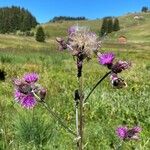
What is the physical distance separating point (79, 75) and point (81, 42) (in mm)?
188

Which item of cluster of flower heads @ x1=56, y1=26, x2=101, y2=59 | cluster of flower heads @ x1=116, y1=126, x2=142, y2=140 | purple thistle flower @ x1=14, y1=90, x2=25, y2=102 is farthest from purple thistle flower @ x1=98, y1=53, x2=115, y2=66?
cluster of flower heads @ x1=116, y1=126, x2=142, y2=140

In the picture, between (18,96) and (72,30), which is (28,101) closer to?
(18,96)

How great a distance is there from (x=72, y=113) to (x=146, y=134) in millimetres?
2120

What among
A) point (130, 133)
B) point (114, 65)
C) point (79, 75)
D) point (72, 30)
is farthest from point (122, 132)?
point (72, 30)

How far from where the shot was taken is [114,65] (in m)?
2.72

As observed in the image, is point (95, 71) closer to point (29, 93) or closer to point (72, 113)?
point (72, 113)

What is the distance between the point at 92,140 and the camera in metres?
7.73

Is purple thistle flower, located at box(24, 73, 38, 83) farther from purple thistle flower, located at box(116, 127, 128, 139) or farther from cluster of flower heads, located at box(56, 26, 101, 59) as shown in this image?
purple thistle flower, located at box(116, 127, 128, 139)

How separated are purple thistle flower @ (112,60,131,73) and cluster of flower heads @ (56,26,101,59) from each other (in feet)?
0.62

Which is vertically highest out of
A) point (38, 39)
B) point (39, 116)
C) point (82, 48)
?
point (82, 48)

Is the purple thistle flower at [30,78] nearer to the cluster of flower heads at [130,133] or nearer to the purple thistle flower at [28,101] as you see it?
the purple thistle flower at [28,101]

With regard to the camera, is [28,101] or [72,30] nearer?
[72,30]

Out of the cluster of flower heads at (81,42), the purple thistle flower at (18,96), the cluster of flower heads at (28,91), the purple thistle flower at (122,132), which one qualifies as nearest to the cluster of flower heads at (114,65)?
the cluster of flower heads at (81,42)

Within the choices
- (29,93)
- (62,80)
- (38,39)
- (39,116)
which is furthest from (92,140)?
Answer: (38,39)
